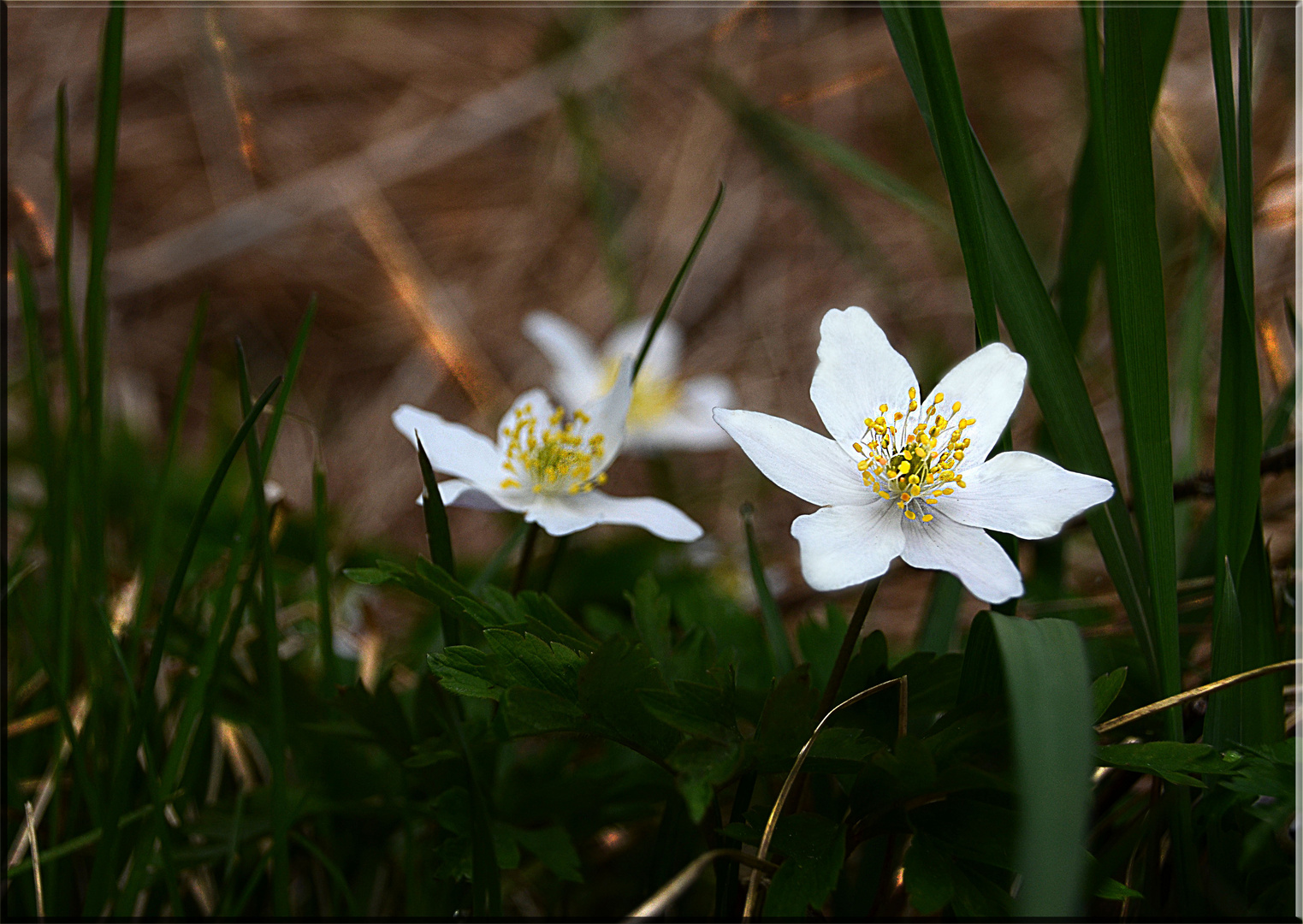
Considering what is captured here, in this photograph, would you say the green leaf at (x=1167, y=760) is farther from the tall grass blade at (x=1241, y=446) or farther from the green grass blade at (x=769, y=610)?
the green grass blade at (x=769, y=610)

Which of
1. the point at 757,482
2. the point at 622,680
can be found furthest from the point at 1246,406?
the point at 757,482

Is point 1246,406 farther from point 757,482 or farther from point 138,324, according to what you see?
point 138,324

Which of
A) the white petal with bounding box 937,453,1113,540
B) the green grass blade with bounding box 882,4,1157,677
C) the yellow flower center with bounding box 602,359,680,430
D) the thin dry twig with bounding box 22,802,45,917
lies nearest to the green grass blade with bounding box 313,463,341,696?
the thin dry twig with bounding box 22,802,45,917

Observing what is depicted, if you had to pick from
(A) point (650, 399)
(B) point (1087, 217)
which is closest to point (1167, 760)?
(B) point (1087, 217)

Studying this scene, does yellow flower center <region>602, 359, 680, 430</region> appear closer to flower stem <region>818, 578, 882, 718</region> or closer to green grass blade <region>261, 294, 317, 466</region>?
green grass blade <region>261, 294, 317, 466</region>

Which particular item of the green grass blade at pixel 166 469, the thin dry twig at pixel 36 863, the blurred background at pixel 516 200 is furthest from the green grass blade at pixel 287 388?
the blurred background at pixel 516 200
